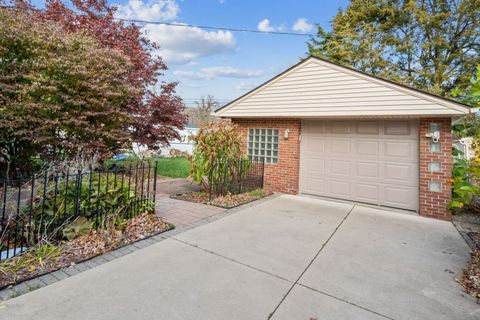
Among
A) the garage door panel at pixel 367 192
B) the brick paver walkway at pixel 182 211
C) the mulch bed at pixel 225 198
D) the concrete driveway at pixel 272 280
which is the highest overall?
the garage door panel at pixel 367 192

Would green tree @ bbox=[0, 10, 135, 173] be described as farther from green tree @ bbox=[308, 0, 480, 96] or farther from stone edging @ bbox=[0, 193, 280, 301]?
green tree @ bbox=[308, 0, 480, 96]

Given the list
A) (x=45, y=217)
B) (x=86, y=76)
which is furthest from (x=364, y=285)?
(x=86, y=76)

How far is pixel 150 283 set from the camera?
2494 millimetres

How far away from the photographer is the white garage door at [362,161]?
582 centimetres

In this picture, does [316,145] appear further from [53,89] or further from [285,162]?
[53,89]

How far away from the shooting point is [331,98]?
245 inches

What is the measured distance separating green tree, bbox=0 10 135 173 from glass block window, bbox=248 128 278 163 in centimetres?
412

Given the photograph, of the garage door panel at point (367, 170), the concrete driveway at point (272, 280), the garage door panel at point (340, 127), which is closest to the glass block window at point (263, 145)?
the garage door panel at point (340, 127)

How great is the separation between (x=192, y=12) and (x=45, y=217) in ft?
29.5

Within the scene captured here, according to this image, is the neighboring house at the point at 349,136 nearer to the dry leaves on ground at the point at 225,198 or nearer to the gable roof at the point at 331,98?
the gable roof at the point at 331,98

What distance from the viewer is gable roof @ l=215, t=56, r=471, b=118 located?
5184 mm

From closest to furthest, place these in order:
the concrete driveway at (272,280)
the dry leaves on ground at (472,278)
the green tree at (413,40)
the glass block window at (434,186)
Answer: the concrete driveway at (272,280), the dry leaves on ground at (472,278), the glass block window at (434,186), the green tree at (413,40)

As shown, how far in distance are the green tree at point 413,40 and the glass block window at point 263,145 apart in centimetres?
1129

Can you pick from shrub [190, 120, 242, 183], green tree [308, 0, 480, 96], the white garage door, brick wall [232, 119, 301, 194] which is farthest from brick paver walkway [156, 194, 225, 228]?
green tree [308, 0, 480, 96]
